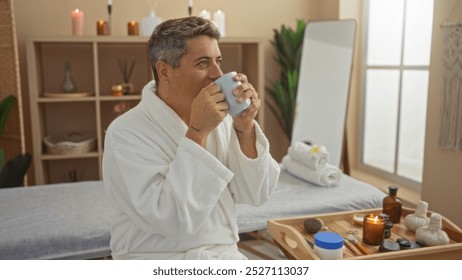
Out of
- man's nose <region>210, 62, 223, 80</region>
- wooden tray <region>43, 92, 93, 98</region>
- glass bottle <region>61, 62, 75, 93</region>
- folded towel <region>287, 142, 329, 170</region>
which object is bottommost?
folded towel <region>287, 142, 329, 170</region>

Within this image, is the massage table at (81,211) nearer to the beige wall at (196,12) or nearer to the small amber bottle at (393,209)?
the small amber bottle at (393,209)

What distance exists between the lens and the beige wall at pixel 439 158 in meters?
2.10

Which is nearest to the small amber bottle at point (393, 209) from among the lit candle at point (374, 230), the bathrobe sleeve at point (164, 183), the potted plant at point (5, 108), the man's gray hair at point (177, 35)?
the lit candle at point (374, 230)

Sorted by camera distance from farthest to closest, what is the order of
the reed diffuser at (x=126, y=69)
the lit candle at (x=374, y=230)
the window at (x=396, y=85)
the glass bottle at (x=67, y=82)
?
the reed diffuser at (x=126, y=69), the glass bottle at (x=67, y=82), the window at (x=396, y=85), the lit candle at (x=374, y=230)

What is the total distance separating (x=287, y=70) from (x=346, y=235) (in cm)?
191

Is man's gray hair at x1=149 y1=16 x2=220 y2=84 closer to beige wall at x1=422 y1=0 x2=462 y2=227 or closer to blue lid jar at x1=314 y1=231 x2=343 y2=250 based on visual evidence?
blue lid jar at x1=314 y1=231 x2=343 y2=250

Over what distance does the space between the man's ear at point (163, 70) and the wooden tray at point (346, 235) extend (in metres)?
0.65

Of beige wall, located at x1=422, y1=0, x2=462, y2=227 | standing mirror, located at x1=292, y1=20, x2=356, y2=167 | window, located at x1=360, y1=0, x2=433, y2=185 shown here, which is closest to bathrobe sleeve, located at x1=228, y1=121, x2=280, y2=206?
beige wall, located at x1=422, y1=0, x2=462, y2=227

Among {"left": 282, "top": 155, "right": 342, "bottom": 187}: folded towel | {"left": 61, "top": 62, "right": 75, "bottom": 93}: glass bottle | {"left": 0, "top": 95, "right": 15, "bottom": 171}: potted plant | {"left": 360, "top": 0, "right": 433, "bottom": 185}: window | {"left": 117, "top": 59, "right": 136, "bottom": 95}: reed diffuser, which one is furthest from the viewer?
{"left": 117, "top": 59, "right": 136, "bottom": 95}: reed diffuser

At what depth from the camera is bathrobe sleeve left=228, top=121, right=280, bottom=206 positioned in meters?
1.12

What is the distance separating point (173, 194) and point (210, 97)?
0.73 ft

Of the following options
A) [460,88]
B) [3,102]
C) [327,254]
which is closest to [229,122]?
[327,254]

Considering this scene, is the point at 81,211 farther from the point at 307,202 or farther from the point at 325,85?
the point at 325,85
